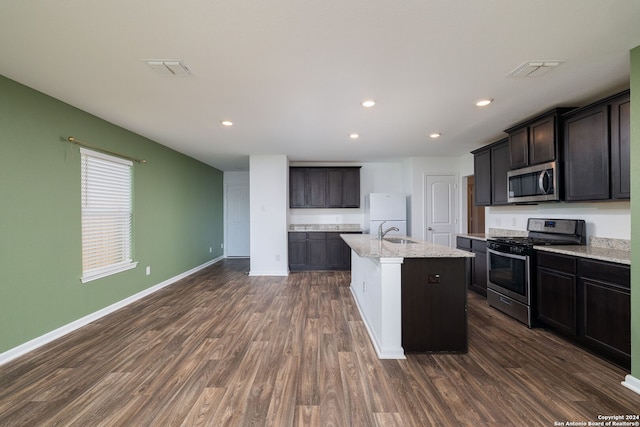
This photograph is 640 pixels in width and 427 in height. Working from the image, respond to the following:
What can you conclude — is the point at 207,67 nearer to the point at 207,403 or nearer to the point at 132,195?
the point at 207,403

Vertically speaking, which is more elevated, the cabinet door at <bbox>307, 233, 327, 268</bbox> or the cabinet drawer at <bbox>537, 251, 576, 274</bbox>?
the cabinet drawer at <bbox>537, 251, 576, 274</bbox>

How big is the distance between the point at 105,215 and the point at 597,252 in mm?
5292

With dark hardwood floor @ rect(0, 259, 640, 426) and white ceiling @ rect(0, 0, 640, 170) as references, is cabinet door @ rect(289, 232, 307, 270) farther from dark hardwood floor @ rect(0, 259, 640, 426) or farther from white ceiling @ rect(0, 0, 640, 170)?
white ceiling @ rect(0, 0, 640, 170)

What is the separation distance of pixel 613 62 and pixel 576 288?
6.11ft

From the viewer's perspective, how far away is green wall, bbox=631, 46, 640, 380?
182cm

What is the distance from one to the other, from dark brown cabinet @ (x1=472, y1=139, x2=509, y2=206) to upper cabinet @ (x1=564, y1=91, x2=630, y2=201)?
88 centimetres

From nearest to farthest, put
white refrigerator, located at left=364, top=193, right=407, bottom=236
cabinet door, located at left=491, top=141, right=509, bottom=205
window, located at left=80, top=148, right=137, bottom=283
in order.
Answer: window, located at left=80, top=148, right=137, bottom=283 < cabinet door, located at left=491, top=141, right=509, bottom=205 < white refrigerator, located at left=364, top=193, right=407, bottom=236

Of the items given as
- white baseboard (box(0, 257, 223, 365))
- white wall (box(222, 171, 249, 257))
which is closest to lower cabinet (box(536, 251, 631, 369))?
white baseboard (box(0, 257, 223, 365))

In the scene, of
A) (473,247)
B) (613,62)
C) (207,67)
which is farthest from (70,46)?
(473,247)

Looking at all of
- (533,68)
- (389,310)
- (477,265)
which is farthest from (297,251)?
(533,68)

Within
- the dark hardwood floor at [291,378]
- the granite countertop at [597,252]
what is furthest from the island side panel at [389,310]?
the granite countertop at [597,252]

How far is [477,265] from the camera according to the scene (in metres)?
3.94

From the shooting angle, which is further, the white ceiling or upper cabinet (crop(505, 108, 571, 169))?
upper cabinet (crop(505, 108, 571, 169))

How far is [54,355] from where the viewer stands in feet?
7.63
